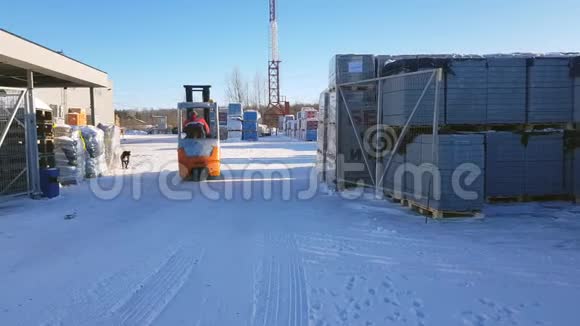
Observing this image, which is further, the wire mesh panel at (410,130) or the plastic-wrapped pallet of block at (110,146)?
the plastic-wrapped pallet of block at (110,146)

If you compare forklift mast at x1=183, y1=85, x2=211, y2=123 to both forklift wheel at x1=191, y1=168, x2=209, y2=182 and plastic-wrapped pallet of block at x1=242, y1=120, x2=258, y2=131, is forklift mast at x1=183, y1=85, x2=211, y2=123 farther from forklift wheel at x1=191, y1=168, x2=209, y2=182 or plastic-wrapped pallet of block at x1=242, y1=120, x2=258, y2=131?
plastic-wrapped pallet of block at x1=242, y1=120, x2=258, y2=131

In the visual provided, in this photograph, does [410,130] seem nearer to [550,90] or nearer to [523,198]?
[523,198]

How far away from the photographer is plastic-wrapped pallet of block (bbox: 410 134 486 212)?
762cm

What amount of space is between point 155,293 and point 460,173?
5400 millimetres

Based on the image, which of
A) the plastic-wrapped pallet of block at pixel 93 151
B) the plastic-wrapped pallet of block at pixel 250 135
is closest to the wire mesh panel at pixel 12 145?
the plastic-wrapped pallet of block at pixel 93 151

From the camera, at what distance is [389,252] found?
5.94m

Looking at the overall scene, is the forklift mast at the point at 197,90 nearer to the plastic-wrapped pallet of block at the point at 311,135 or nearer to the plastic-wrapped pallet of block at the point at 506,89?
the plastic-wrapped pallet of block at the point at 506,89

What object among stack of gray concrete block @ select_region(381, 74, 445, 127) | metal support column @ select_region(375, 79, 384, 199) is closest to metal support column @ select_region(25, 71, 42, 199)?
metal support column @ select_region(375, 79, 384, 199)

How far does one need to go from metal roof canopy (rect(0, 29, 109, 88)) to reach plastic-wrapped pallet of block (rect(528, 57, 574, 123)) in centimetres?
1025

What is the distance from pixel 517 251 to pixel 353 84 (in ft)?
18.7

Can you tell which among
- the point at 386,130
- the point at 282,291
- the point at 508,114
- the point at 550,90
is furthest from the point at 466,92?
the point at 282,291

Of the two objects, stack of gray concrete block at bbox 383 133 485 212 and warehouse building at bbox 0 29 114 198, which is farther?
warehouse building at bbox 0 29 114 198

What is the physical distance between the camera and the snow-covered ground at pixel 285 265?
4066 mm

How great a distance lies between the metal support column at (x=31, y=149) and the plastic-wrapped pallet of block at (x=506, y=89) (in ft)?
33.1
